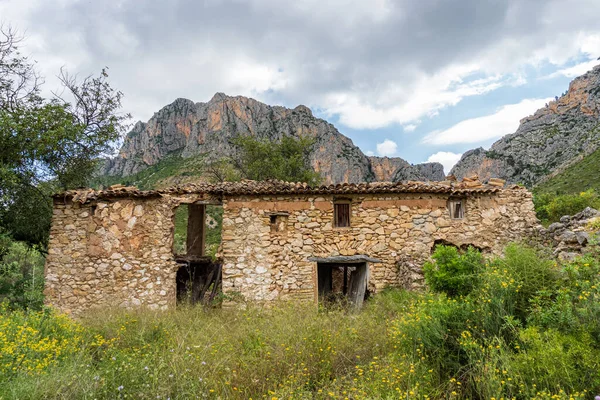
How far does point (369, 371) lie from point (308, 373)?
2.71ft

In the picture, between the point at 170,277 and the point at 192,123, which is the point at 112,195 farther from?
the point at 192,123

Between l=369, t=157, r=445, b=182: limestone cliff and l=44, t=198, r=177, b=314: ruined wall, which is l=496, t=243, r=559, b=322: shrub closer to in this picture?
l=44, t=198, r=177, b=314: ruined wall

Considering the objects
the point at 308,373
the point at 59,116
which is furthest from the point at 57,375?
the point at 59,116

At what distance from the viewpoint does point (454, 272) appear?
641 centimetres

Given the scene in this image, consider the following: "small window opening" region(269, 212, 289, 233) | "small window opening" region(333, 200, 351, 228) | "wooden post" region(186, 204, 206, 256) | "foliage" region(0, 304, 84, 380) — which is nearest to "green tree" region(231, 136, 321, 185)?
"wooden post" region(186, 204, 206, 256)

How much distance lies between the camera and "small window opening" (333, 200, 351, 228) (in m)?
10.7

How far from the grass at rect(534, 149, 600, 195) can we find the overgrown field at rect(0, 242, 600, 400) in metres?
26.2

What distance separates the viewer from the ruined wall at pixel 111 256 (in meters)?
9.77

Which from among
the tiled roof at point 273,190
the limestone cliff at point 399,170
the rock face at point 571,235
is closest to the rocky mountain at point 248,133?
the limestone cliff at point 399,170

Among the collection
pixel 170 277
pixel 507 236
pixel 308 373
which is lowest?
pixel 308 373

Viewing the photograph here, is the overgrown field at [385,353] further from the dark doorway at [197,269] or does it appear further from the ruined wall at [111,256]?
the dark doorway at [197,269]

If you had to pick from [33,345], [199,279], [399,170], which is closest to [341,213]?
[199,279]

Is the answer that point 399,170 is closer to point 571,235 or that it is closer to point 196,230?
point 196,230

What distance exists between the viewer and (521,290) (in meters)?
4.96
